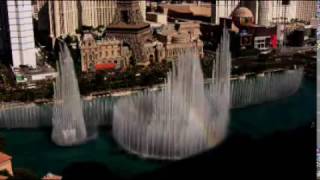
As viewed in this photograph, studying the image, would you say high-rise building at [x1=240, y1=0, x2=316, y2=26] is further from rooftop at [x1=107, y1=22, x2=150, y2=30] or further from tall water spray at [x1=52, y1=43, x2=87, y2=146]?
tall water spray at [x1=52, y1=43, x2=87, y2=146]

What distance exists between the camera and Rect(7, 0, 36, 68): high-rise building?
27.6 ft

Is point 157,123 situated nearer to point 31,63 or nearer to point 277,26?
point 31,63

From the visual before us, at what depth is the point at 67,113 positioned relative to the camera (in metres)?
6.53

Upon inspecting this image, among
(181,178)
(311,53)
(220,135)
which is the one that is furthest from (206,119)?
(311,53)

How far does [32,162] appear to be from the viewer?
5805 millimetres

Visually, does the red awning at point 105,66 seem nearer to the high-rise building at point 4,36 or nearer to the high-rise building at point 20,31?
the high-rise building at point 20,31

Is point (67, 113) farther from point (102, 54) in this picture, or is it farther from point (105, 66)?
point (102, 54)

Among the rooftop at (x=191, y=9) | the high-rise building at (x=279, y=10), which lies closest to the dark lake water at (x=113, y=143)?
the high-rise building at (x=279, y=10)

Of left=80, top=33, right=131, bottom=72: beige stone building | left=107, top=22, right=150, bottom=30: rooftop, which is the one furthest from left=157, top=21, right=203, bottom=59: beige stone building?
left=80, top=33, right=131, bottom=72: beige stone building

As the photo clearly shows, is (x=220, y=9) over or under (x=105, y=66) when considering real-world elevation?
over

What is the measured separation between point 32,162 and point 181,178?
5.44 ft

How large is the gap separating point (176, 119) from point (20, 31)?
3.63 meters

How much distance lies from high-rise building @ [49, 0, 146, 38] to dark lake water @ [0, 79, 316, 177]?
288 cm

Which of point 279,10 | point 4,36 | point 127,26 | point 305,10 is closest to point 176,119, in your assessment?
point 127,26
